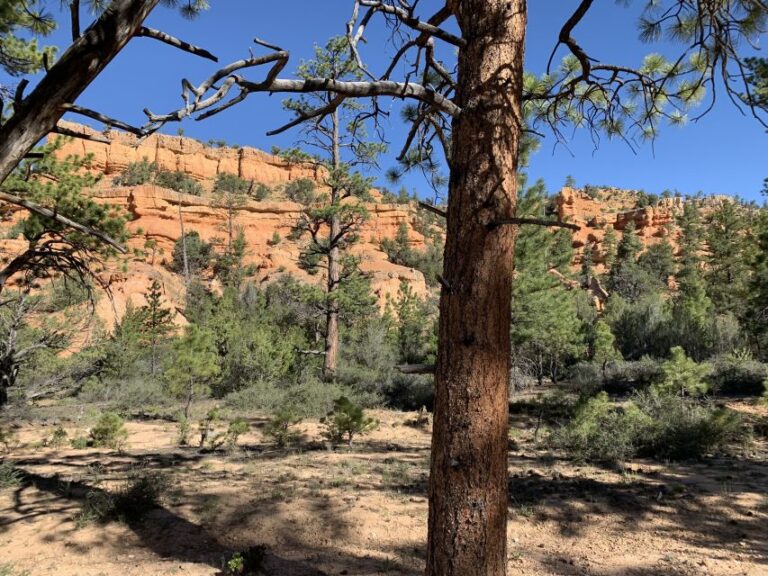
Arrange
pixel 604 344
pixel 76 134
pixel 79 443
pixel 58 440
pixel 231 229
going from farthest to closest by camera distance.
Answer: pixel 231 229, pixel 604 344, pixel 58 440, pixel 79 443, pixel 76 134

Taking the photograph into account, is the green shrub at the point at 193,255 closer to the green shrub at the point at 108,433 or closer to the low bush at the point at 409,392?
the low bush at the point at 409,392

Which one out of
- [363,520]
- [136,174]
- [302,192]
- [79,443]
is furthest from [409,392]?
[136,174]

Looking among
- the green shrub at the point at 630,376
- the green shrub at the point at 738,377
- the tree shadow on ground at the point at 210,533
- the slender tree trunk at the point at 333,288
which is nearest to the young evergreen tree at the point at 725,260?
the green shrub at the point at 738,377

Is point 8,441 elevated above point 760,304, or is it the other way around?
point 760,304

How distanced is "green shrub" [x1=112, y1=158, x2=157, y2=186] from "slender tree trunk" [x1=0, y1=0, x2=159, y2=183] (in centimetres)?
6070

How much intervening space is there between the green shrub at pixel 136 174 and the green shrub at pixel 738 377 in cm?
5825

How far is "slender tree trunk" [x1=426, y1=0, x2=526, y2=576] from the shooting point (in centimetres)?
214

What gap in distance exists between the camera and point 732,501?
487cm

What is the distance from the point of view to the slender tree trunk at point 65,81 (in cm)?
195

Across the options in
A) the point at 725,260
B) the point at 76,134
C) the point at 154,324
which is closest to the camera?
the point at 76,134

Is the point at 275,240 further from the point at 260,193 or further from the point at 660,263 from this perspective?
the point at 660,263

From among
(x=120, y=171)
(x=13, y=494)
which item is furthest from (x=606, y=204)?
(x=13, y=494)

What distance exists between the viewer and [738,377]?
48.3ft

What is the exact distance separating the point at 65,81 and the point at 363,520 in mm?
4234
